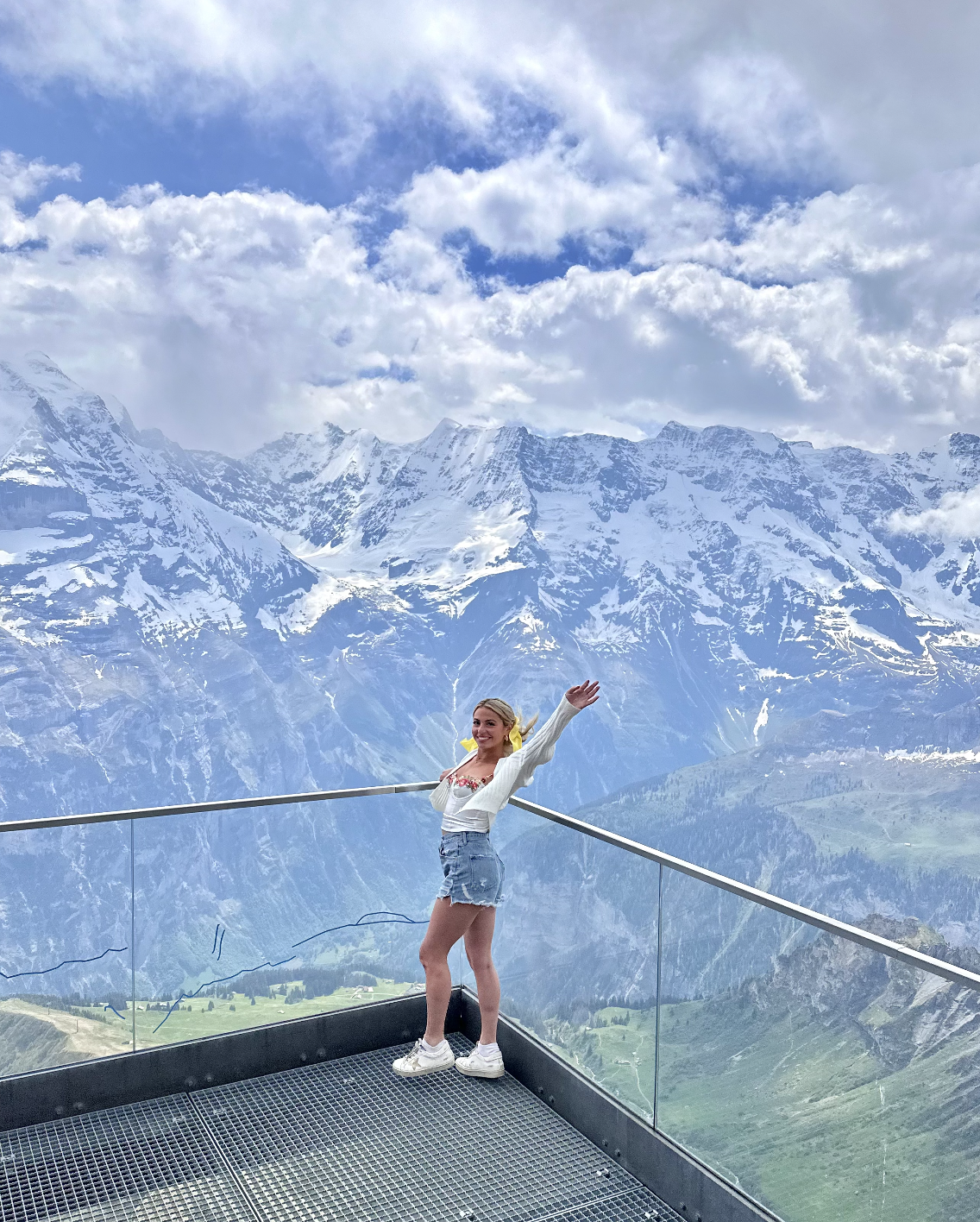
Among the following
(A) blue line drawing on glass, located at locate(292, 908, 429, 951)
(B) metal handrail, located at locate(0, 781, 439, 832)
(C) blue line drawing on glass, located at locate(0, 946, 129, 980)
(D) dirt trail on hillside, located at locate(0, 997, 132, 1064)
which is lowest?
(D) dirt trail on hillside, located at locate(0, 997, 132, 1064)

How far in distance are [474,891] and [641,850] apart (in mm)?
577

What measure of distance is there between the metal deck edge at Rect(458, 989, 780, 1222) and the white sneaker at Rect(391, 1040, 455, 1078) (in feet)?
0.60

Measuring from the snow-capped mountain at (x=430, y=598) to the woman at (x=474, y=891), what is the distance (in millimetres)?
91547

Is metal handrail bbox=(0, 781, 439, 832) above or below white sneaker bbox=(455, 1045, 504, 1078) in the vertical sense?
above

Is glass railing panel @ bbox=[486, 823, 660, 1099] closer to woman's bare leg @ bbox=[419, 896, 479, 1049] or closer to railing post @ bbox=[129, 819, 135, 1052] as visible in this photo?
woman's bare leg @ bbox=[419, 896, 479, 1049]

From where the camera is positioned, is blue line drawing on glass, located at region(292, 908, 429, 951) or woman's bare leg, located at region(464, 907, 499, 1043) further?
blue line drawing on glass, located at region(292, 908, 429, 951)

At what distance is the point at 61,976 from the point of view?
9.64ft

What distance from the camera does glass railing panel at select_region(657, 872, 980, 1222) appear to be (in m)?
1.76

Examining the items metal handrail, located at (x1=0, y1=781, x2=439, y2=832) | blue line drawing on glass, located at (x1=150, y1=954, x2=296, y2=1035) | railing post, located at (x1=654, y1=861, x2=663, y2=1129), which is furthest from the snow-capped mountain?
railing post, located at (x1=654, y1=861, x2=663, y2=1129)

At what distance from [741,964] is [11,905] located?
87.3 inches

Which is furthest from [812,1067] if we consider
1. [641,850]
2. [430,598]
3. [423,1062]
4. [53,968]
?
[430,598]

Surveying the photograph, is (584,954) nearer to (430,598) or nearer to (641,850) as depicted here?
(641,850)

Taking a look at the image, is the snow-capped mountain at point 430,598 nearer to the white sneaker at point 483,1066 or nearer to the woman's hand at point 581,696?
the white sneaker at point 483,1066

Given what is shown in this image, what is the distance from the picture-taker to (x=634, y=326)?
13150 cm
